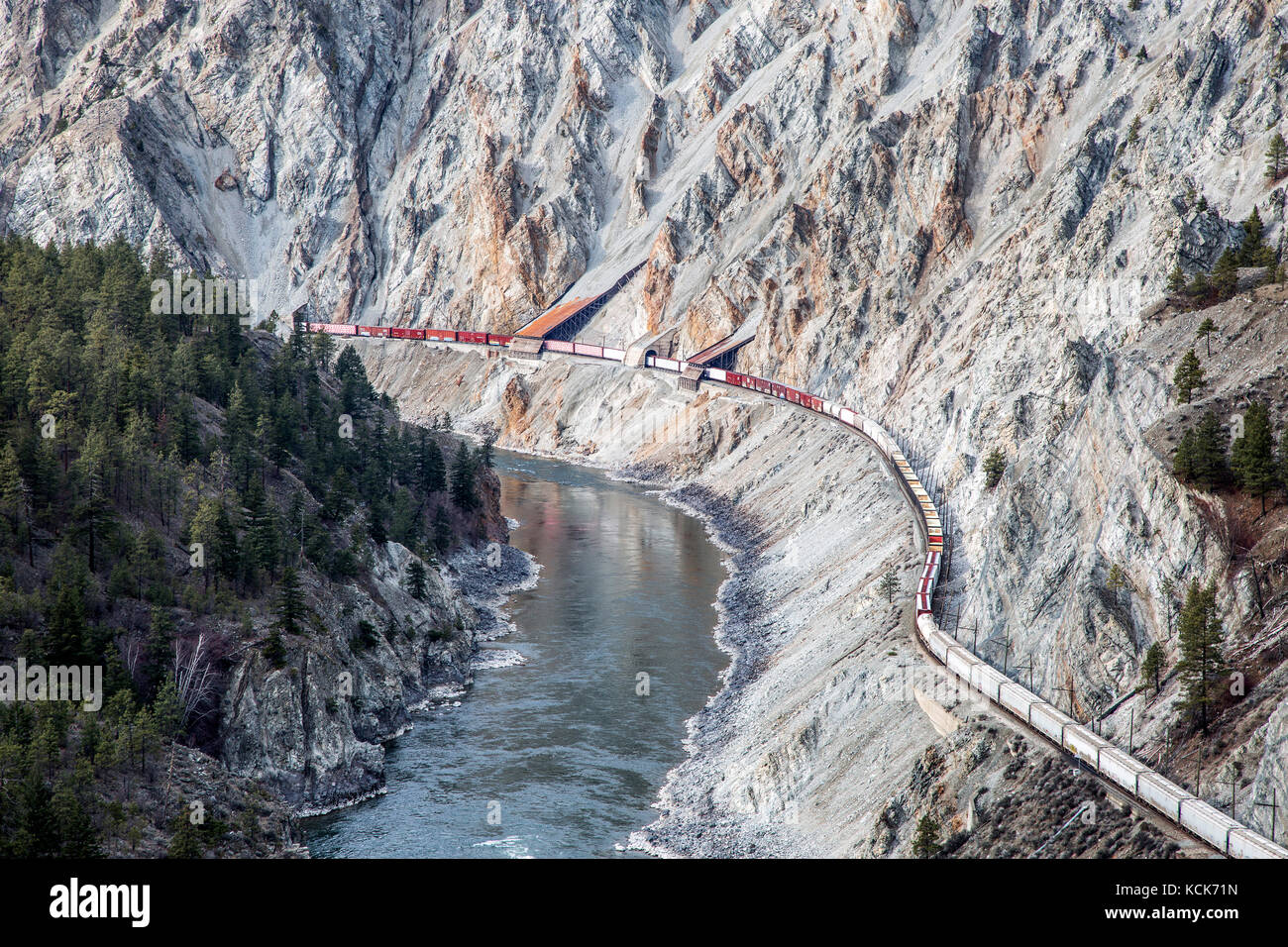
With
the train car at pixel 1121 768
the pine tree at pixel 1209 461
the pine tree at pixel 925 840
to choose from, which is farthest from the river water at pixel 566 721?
the pine tree at pixel 1209 461

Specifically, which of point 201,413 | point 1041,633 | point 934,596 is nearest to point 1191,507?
point 1041,633

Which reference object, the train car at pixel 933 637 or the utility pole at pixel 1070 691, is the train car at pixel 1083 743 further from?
the train car at pixel 933 637

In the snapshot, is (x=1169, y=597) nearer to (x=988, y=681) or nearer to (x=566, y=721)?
(x=988, y=681)

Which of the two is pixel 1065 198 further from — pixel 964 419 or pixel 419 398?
pixel 419 398

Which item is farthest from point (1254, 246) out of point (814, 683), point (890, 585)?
point (814, 683)

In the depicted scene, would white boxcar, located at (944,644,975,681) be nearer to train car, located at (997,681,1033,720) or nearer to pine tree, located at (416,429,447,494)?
train car, located at (997,681,1033,720)
